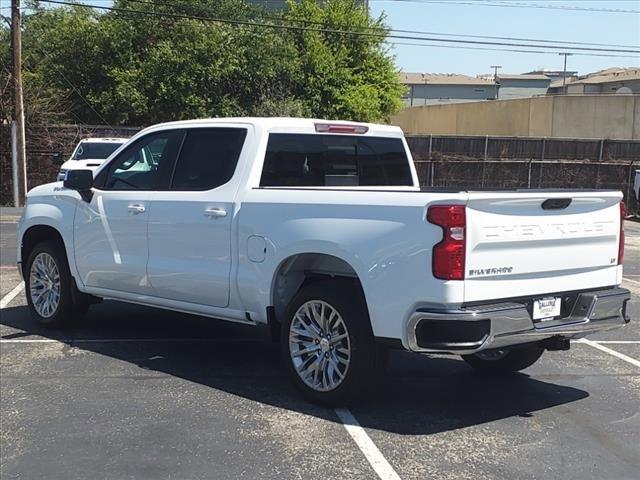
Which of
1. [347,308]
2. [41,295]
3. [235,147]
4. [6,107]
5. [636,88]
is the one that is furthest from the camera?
[636,88]

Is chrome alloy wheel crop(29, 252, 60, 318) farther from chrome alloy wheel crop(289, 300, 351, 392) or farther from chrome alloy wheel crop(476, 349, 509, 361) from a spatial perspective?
chrome alloy wheel crop(476, 349, 509, 361)

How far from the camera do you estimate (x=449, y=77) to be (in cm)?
9744

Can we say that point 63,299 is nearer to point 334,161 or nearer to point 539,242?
point 334,161

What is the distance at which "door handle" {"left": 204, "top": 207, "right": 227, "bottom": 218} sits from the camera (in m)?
5.79

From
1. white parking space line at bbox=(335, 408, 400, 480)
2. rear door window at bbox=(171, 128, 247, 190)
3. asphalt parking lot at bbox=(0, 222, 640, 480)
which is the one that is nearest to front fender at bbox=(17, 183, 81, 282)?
asphalt parking lot at bbox=(0, 222, 640, 480)

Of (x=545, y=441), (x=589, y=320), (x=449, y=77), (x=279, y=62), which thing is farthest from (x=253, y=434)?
(x=449, y=77)

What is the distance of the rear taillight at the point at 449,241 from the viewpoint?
445 cm

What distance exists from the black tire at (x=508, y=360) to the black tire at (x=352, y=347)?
129cm

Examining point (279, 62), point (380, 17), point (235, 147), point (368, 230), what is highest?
point (380, 17)

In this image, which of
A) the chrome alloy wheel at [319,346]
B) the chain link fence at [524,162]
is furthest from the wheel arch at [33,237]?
the chain link fence at [524,162]

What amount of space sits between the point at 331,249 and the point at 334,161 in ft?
5.26

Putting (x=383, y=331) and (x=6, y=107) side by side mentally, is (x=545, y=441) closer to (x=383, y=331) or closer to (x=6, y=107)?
(x=383, y=331)

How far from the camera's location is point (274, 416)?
5.07 metres

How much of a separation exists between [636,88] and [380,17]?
130ft
